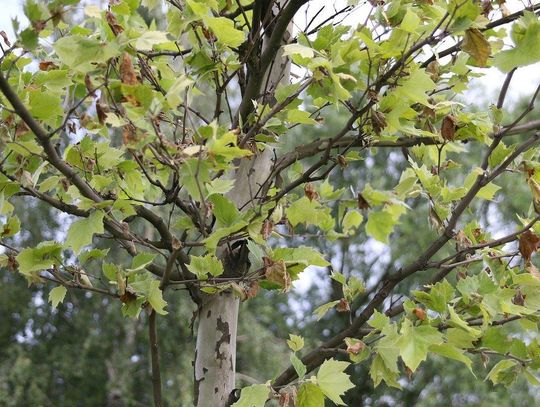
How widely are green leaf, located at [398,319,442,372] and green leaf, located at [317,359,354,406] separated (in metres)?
0.16

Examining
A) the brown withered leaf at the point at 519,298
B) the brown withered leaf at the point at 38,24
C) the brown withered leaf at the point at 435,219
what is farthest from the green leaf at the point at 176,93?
the brown withered leaf at the point at 519,298

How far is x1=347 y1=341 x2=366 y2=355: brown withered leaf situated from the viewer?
1318 mm

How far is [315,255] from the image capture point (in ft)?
4.24

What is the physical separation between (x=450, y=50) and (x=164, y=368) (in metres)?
7.51

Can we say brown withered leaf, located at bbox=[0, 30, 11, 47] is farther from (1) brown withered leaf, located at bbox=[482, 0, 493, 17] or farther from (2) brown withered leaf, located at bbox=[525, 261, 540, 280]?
(2) brown withered leaf, located at bbox=[525, 261, 540, 280]

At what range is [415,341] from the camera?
3.83 ft

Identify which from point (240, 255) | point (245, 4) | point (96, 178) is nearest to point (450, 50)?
point (245, 4)

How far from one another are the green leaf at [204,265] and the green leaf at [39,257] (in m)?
0.25

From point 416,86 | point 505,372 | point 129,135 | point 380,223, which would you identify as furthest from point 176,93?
point 505,372

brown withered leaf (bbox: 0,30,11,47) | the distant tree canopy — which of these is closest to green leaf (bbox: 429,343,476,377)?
the distant tree canopy

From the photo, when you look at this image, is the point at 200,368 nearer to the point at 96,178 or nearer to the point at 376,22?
the point at 96,178

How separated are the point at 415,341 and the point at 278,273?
269 millimetres

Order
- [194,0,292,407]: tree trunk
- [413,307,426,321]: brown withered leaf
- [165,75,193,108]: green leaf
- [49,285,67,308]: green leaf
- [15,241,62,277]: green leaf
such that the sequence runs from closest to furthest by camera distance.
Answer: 1. [165,75,193,108]: green leaf
2. [413,307,426,321]: brown withered leaf
3. [15,241,62,277]: green leaf
4. [49,285,67,308]: green leaf
5. [194,0,292,407]: tree trunk

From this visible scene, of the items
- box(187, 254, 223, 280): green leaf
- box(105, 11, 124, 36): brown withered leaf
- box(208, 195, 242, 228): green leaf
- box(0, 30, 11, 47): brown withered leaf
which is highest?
box(0, 30, 11, 47): brown withered leaf
